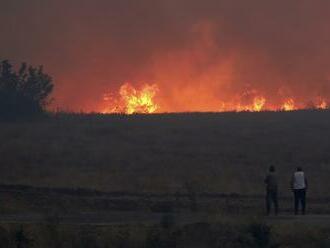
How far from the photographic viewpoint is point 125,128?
192ft

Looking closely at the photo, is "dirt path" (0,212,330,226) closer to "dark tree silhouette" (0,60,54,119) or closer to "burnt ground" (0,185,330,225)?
"burnt ground" (0,185,330,225)

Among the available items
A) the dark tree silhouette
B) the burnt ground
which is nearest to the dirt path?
the burnt ground

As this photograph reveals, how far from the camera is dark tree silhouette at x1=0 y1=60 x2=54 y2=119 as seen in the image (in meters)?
68.2

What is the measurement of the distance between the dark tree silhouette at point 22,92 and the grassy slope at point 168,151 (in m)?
4.99

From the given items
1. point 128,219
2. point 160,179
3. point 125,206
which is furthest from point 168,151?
point 128,219

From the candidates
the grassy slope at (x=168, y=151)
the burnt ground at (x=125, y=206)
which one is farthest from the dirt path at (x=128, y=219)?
the grassy slope at (x=168, y=151)

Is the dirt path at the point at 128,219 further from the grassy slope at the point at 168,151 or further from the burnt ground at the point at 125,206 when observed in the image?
the grassy slope at the point at 168,151

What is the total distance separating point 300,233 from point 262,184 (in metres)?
14.9

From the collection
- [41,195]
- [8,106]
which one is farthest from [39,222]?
[8,106]

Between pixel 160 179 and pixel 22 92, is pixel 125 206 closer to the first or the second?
pixel 160 179

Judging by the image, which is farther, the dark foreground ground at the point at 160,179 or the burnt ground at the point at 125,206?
the burnt ground at the point at 125,206

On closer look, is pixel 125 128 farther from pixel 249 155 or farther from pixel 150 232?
pixel 150 232

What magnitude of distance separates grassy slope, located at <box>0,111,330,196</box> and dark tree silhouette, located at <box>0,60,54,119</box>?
4986mm

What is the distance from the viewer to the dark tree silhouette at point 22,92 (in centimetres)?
6825
